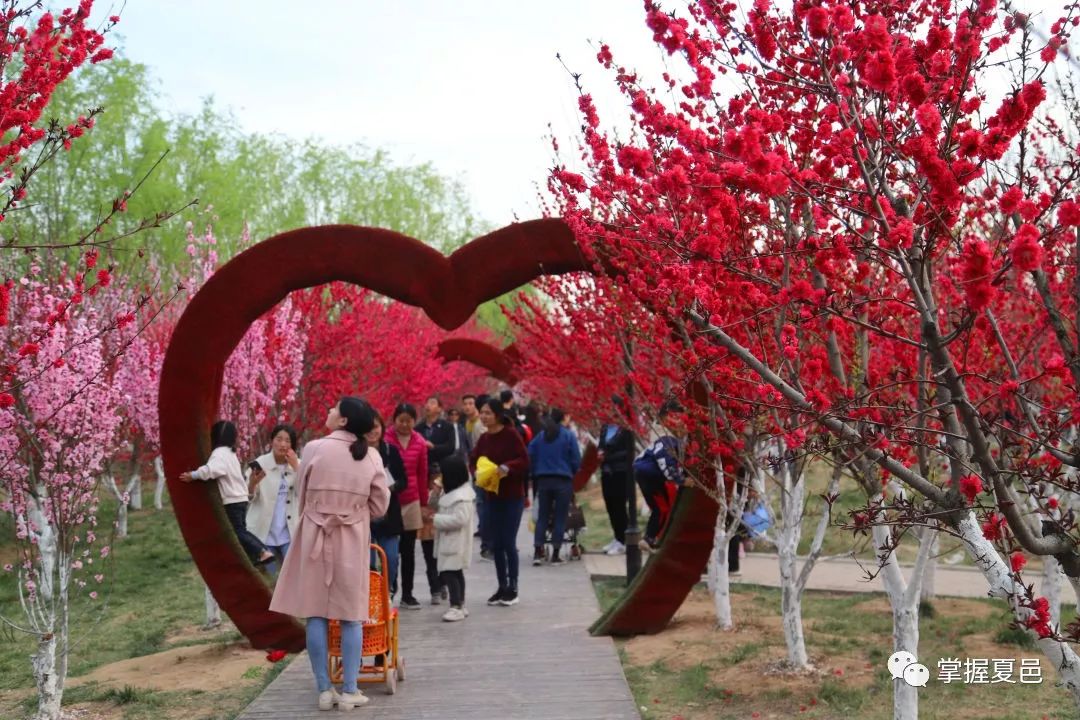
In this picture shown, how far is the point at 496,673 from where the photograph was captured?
701 cm

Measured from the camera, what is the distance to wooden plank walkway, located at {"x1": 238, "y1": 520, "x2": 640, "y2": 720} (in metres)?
6.16

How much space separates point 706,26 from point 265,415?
8003 millimetres

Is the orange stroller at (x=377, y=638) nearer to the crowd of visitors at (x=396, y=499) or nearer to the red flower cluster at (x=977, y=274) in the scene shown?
the crowd of visitors at (x=396, y=499)

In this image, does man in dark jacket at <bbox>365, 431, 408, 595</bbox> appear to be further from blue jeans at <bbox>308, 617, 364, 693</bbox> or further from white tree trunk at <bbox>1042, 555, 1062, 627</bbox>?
white tree trunk at <bbox>1042, 555, 1062, 627</bbox>

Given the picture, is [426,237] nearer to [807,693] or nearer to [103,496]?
[103,496]

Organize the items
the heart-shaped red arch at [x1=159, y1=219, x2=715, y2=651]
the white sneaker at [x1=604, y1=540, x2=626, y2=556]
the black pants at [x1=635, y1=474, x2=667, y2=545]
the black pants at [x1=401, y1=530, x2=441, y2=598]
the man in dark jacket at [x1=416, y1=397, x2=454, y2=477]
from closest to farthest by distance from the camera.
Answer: the heart-shaped red arch at [x1=159, y1=219, x2=715, y2=651] < the black pants at [x1=401, y1=530, x2=441, y2=598] < the black pants at [x1=635, y1=474, x2=667, y2=545] < the man in dark jacket at [x1=416, y1=397, x2=454, y2=477] < the white sneaker at [x1=604, y1=540, x2=626, y2=556]

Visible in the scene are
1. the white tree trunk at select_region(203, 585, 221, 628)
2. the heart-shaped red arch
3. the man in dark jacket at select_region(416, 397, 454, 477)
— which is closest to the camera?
the heart-shaped red arch

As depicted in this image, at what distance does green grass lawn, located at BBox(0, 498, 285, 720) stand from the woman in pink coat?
0.70 meters

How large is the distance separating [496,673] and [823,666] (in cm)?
222

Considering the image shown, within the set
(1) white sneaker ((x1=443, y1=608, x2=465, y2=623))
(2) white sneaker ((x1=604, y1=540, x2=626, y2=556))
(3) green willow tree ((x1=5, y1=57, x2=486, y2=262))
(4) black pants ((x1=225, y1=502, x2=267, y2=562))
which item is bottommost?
(1) white sneaker ((x1=443, y1=608, x2=465, y2=623))

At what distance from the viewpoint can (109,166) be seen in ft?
69.8

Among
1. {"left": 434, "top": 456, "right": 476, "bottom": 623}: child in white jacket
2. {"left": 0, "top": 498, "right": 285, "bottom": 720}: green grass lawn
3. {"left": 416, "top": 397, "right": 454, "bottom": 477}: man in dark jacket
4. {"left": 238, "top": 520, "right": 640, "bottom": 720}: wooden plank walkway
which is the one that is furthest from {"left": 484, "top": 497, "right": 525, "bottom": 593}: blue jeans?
{"left": 0, "top": 498, "right": 285, "bottom": 720}: green grass lawn

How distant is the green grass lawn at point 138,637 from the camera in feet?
21.5

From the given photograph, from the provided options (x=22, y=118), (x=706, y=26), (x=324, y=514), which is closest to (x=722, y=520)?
(x=324, y=514)
